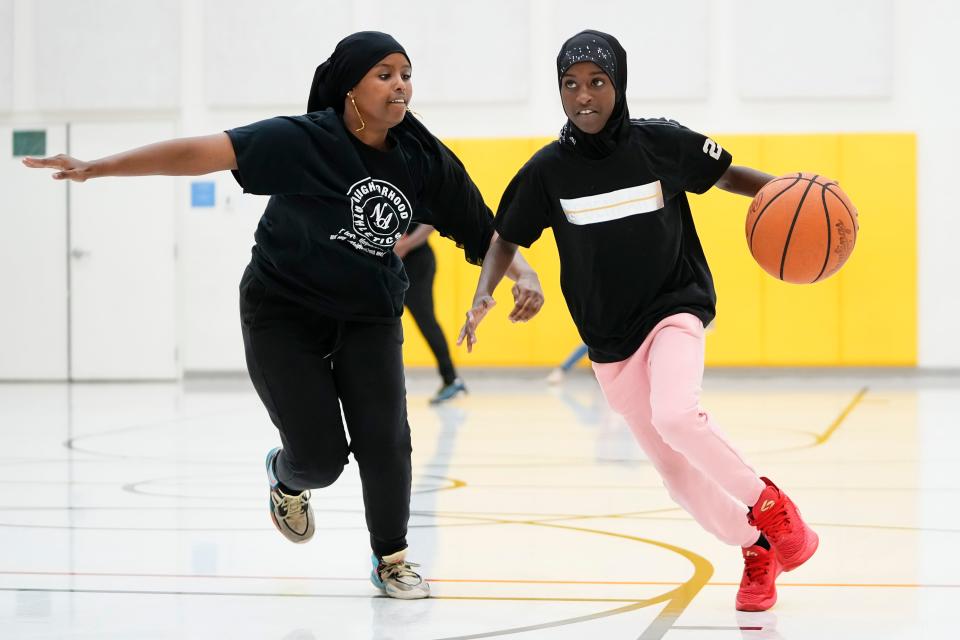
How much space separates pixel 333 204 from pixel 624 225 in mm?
795

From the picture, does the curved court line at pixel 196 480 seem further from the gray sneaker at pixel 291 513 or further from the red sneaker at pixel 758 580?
the red sneaker at pixel 758 580

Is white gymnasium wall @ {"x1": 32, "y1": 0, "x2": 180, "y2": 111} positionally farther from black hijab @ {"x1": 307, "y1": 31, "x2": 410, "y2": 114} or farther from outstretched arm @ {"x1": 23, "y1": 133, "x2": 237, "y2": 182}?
outstretched arm @ {"x1": 23, "y1": 133, "x2": 237, "y2": 182}

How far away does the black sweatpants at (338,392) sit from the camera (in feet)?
10.9

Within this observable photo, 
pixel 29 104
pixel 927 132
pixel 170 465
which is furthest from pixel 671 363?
pixel 29 104

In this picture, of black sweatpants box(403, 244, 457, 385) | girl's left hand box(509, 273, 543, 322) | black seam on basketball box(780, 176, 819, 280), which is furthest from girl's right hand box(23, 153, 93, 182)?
black sweatpants box(403, 244, 457, 385)

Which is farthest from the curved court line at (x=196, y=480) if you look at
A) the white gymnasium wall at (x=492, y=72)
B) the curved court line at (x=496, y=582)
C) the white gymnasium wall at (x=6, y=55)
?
the white gymnasium wall at (x=6, y=55)

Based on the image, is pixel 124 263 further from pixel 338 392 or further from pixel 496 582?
pixel 496 582

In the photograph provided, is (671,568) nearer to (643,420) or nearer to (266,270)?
(643,420)

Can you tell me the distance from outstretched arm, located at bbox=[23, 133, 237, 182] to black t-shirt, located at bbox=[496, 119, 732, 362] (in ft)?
2.83

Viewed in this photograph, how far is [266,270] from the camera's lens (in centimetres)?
338

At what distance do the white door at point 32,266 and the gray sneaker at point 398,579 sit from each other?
10718 mm

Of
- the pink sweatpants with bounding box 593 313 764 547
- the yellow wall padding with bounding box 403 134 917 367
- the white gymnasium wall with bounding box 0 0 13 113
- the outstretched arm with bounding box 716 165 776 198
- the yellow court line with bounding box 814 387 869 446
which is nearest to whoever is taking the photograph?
the pink sweatpants with bounding box 593 313 764 547

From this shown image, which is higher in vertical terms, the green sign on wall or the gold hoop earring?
the green sign on wall

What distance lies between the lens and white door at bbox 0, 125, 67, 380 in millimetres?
13133
